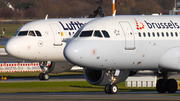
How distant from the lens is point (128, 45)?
25.5 metres

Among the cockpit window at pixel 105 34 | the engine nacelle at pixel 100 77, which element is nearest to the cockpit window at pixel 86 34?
the cockpit window at pixel 105 34

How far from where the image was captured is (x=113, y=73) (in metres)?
26.2

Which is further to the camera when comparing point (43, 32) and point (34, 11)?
point (34, 11)

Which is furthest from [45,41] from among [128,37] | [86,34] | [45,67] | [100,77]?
[128,37]

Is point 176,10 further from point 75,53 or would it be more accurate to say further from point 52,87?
point 75,53

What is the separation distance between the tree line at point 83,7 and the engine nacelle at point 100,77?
44778mm

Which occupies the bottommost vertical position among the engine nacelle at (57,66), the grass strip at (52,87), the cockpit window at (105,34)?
the grass strip at (52,87)

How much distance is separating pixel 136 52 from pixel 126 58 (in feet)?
2.24

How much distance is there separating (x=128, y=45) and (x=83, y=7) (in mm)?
49845

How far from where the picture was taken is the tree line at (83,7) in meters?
72.3

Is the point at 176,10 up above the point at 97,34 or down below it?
below

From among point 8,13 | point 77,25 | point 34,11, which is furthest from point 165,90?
point 8,13

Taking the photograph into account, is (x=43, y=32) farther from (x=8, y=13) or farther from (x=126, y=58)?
(x=8, y=13)

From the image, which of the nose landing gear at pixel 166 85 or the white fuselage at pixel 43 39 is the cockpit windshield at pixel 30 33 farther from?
the nose landing gear at pixel 166 85
